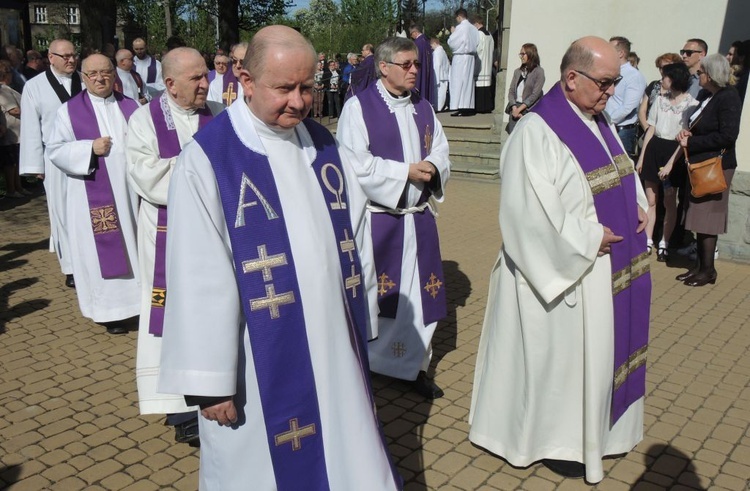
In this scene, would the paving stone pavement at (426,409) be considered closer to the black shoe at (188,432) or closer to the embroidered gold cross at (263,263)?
the black shoe at (188,432)

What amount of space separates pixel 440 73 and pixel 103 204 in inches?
502

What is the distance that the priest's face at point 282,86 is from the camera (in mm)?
2477

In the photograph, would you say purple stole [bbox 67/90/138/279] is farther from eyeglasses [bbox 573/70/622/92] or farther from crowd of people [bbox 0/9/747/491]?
eyeglasses [bbox 573/70/622/92]

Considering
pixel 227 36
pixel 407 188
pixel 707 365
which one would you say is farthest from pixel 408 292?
pixel 227 36

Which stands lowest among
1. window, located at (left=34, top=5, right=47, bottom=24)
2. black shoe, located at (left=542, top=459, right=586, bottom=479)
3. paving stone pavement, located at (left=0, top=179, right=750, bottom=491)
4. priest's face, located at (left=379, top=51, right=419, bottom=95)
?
paving stone pavement, located at (left=0, top=179, right=750, bottom=491)

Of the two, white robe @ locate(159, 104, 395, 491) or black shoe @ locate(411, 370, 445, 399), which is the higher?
white robe @ locate(159, 104, 395, 491)

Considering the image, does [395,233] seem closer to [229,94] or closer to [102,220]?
[102,220]

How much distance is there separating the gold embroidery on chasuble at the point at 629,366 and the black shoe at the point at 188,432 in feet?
7.64

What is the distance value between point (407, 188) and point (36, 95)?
13.9 feet

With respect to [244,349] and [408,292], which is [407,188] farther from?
[244,349]

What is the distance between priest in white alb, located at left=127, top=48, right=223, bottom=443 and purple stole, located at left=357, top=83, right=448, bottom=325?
42.7 inches

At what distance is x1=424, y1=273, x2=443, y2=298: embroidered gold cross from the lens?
16.5 feet

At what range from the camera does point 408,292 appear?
16.4 ft

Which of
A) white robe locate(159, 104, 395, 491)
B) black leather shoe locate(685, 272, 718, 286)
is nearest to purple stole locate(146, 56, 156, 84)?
black leather shoe locate(685, 272, 718, 286)
